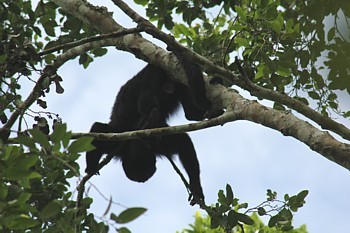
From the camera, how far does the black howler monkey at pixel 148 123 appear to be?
19.7ft

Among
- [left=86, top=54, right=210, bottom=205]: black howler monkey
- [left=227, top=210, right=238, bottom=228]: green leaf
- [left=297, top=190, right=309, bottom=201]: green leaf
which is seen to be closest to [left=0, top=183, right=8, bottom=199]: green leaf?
[left=227, top=210, right=238, bottom=228]: green leaf

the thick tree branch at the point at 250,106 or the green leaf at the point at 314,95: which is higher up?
the green leaf at the point at 314,95

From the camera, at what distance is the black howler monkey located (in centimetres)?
601

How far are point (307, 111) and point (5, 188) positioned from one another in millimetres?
1975

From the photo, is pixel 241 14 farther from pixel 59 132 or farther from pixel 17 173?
pixel 17 173

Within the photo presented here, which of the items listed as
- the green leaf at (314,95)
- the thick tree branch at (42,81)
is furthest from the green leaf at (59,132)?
the green leaf at (314,95)

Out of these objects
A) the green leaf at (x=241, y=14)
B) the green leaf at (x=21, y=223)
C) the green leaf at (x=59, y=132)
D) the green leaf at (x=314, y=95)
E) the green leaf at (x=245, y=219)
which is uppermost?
the green leaf at (x=241, y=14)

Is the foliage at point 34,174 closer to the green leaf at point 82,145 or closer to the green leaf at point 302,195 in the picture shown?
the green leaf at point 82,145

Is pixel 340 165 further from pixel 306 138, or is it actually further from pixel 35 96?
pixel 35 96

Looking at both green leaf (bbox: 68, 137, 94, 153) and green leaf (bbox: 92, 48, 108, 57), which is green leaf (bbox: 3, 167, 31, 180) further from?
green leaf (bbox: 92, 48, 108, 57)

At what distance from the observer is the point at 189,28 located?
7688 millimetres

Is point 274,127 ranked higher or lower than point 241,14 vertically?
lower

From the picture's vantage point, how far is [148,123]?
19.7 feet

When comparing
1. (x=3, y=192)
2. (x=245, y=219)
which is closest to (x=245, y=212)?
(x=245, y=219)
